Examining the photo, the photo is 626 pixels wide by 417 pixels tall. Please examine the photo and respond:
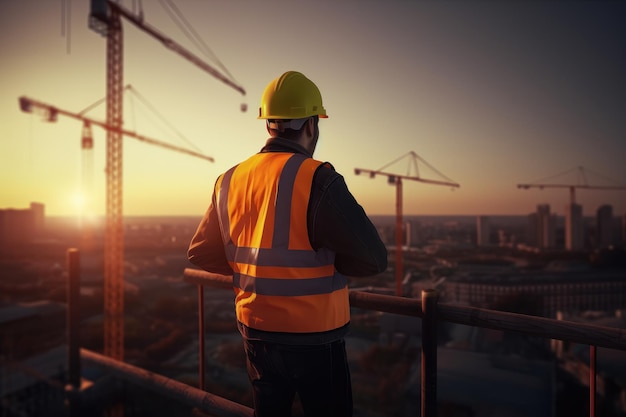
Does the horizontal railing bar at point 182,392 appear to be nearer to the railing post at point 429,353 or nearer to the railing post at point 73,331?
the railing post at point 73,331

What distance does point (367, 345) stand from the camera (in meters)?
37.2

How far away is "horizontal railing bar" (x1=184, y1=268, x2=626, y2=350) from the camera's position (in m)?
1.66

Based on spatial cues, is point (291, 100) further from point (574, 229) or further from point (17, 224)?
point (574, 229)

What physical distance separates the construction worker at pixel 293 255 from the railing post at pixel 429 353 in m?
0.56

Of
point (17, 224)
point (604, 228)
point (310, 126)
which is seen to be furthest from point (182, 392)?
point (604, 228)

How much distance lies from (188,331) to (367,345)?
753 inches

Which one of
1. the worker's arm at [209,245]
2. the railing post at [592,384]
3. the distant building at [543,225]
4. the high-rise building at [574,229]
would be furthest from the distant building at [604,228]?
the worker's arm at [209,245]

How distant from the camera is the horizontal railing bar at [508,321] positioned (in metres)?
1.66

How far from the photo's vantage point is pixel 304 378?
159cm

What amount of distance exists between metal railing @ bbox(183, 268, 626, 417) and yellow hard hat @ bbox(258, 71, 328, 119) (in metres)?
1.03

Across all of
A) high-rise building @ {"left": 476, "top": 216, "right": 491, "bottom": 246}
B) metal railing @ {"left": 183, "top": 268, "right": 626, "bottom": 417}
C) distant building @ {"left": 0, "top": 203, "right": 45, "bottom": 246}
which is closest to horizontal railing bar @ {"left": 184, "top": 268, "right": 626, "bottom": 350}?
metal railing @ {"left": 183, "top": 268, "right": 626, "bottom": 417}

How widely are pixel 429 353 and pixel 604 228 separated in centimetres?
11399

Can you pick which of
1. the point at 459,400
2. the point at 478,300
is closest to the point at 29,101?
the point at 459,400

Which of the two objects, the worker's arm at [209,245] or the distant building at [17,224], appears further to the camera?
the distant building at [17,224]
